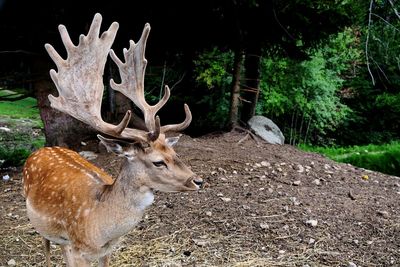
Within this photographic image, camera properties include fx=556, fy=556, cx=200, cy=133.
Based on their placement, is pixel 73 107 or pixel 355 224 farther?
pixel 355 224

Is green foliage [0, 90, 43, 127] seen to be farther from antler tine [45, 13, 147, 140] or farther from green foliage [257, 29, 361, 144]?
antler tine [45, 13, 147, 140]

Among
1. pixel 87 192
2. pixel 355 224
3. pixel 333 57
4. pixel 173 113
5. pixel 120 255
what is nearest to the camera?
pixel 87 192

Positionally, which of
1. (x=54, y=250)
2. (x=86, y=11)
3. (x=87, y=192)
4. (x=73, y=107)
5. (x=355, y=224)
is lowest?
(x=54, y=250)

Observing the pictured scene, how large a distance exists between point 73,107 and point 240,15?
13.4 ft

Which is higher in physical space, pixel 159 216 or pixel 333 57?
pixel 333 57

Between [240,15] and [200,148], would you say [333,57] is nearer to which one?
[240,15]

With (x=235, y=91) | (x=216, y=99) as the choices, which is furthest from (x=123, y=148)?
(x=216, y=99)

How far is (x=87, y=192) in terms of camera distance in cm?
352

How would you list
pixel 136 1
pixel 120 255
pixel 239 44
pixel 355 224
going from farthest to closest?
1. pixel 239 44
2. pixel 136 1
3. pixel 355 224
4. pixel 120 255

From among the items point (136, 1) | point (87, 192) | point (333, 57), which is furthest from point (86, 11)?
point (333, 57)

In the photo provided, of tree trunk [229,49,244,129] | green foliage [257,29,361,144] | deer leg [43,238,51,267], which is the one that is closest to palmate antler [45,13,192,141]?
deer leg [43,238,51,267]

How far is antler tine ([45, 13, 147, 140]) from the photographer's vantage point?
3520mm

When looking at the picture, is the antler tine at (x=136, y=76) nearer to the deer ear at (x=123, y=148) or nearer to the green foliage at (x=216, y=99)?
the deer ear at (x=123, y=148)

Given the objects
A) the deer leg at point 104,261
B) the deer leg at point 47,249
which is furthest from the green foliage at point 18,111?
the deer leg at point 104,261
